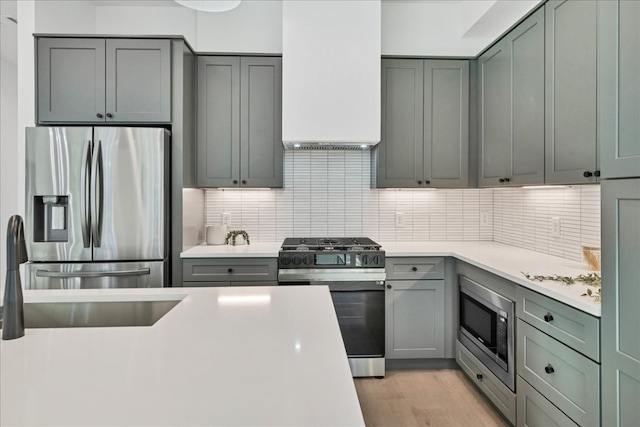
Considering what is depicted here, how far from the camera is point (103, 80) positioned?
8.79ft

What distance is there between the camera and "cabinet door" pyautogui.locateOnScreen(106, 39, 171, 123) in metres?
2.67

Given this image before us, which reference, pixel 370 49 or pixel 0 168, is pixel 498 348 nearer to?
pixel 370 49

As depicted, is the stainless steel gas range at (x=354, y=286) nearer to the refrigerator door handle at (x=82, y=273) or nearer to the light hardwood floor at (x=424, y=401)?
the light hardwood floor at (x=424, y=401)

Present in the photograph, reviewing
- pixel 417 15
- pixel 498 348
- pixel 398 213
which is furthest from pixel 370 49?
pixel 498 348

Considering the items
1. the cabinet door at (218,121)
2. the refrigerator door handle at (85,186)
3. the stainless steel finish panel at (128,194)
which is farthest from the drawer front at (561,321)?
the refrigerator door handle at (85,186)

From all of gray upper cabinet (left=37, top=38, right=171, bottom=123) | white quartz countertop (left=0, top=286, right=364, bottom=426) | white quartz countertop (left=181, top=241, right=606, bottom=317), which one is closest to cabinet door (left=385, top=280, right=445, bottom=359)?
white quartz countertop (left=181, top=241, right=606, bottom=317)

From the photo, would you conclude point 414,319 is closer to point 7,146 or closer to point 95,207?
point 95,207

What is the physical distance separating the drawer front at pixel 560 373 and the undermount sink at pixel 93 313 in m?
1.69

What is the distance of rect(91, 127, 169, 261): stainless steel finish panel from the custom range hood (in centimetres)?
99

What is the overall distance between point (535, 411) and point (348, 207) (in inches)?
81.1

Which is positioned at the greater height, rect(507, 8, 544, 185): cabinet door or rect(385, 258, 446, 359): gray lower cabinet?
rect(507, 8, 544, 185): cabinet door

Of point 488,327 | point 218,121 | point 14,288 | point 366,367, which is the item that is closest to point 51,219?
point 218,121

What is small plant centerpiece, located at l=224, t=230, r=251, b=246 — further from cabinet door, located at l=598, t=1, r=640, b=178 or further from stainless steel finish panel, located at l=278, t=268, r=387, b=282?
cabinet door, located at l=598, t=1, r=640, b=178

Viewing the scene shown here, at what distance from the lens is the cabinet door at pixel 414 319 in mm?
2828
